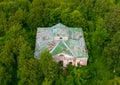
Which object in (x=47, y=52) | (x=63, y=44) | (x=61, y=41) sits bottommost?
(x=47, y=52)

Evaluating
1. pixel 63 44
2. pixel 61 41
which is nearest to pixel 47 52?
pixel 63 44

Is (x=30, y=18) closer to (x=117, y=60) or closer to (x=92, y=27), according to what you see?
(x=92, y=27)

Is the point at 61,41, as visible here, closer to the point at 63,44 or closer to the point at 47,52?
the point at 63,44

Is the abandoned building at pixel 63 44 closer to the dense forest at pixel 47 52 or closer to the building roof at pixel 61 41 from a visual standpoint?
the building roof at pixel 61 41

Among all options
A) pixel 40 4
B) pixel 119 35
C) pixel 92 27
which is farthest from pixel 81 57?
pixel 40 4

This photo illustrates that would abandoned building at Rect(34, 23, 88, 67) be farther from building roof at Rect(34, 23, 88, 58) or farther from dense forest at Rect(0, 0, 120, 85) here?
dense forest at Rect(0, 0, 120, 85)
